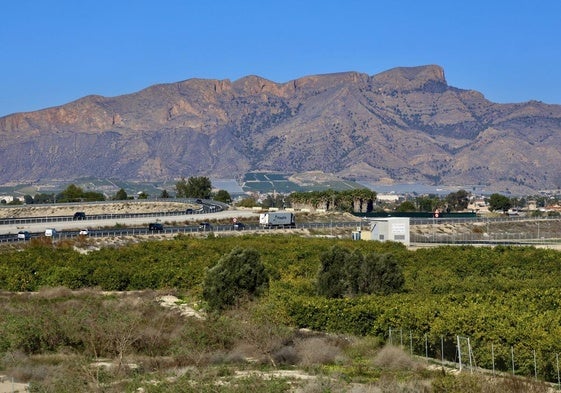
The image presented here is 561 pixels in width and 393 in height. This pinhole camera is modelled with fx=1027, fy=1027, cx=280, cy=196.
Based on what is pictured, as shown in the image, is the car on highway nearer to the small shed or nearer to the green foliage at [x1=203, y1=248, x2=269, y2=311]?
the small shed

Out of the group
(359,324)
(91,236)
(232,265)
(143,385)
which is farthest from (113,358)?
(91,236)

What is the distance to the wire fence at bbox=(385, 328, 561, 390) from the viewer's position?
34.7 m

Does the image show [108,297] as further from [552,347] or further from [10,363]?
[552,347]

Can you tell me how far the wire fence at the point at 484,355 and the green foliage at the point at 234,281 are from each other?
12.0 meters

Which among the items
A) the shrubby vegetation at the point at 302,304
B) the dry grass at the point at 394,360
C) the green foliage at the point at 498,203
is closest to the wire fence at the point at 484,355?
the shrubby vegetation at the point at 302,304

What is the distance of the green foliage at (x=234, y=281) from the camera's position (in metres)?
50.7

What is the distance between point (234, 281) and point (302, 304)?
214 inches

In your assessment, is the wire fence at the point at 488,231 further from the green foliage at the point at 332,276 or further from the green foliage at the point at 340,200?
the green foliage at the point at 332,276

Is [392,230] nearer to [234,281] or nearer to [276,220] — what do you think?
[276,220]

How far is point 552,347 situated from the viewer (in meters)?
35.1

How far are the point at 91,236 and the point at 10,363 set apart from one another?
183 feet

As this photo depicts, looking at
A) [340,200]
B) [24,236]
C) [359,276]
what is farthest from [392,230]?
[340,200]

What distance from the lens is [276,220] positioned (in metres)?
112

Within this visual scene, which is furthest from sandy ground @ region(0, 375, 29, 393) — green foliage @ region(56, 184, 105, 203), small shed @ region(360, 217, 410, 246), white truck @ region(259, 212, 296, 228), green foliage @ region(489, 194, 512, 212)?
green foliage @ region(489, 194, 512, 212)
